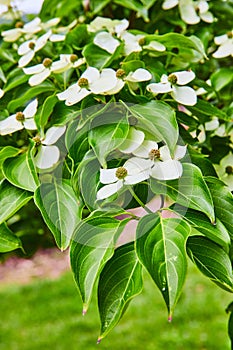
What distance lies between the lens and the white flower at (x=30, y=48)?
42.1 inches

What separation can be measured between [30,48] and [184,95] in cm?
33

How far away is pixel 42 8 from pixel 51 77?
12.8 inches

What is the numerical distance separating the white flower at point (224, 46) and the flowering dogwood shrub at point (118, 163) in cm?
6

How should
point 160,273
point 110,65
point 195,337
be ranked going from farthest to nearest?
point 195,337
point 110,65
point 160,273

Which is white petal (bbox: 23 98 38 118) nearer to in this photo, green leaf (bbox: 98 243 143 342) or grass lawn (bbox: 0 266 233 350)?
green leaf (bbox: 98 243 143 342)

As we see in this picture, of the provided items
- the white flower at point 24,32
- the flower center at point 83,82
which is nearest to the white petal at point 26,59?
the white flower at point 24,32

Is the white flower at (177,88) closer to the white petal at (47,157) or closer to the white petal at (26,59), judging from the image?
the white petal at (47,157)

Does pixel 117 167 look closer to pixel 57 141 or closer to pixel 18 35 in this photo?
pixel 57 141

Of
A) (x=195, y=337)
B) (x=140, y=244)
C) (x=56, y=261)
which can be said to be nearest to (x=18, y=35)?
(x=140, y=244)

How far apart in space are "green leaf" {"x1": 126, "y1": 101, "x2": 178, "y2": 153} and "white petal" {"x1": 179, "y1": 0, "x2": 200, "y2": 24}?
0.43 meters

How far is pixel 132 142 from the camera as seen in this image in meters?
0.78

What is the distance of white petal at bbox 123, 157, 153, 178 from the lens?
760mm

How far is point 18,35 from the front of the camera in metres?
1.21

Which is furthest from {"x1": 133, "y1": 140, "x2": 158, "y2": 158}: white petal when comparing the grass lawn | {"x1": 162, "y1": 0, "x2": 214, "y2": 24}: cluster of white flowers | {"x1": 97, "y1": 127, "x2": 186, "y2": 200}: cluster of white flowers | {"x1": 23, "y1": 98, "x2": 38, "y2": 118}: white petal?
the grass lawn
